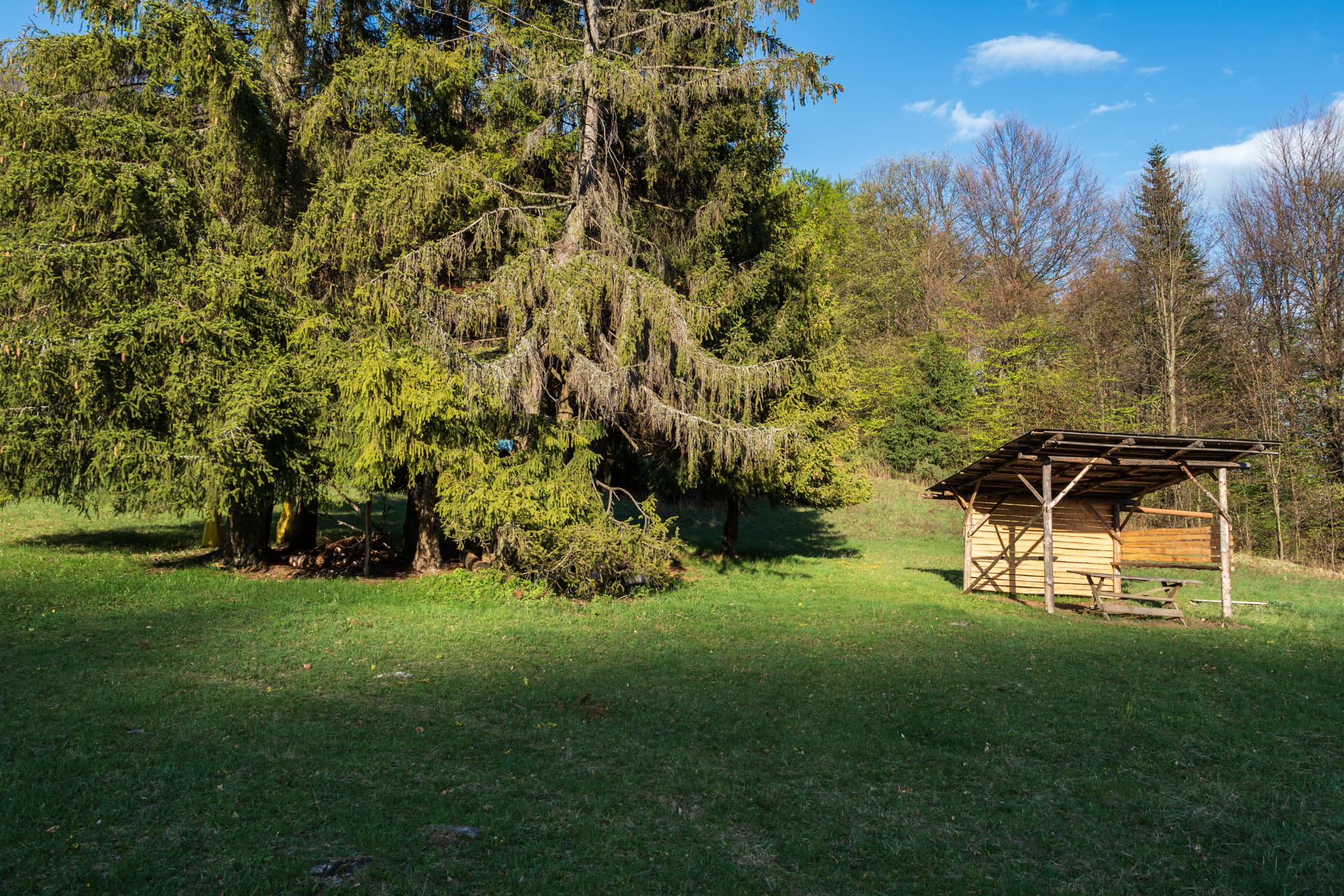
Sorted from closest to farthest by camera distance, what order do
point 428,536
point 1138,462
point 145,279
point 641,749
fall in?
point 641,749 < point 145,279 < point 1138,462 < point 428,536

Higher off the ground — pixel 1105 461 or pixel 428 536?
pixel 1105 461

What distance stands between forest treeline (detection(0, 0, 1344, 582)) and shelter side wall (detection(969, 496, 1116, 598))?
129 inches

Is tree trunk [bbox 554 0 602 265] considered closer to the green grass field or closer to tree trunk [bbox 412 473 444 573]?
tree trunk [bbox 412 473 444 573]

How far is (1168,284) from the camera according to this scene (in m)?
28.3

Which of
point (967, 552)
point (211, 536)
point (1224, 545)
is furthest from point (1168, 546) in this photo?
point (211, 536)

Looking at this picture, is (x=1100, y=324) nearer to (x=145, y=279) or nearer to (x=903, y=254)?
(x=903, y=254)

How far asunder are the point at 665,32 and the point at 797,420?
855 cm

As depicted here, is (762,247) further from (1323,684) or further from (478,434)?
(1323,684)

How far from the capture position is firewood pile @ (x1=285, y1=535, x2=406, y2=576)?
14.7 metres

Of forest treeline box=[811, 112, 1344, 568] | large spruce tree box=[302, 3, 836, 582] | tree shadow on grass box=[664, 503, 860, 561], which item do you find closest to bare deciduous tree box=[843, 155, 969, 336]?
forest treeline box=[811, 112, 1344, 568]

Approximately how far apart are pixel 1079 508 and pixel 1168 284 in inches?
702

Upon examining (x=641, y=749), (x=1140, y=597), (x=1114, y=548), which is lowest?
(x=641, y=749)

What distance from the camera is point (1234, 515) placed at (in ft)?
86.7

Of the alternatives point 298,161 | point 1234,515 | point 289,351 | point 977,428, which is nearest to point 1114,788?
point 289,351
